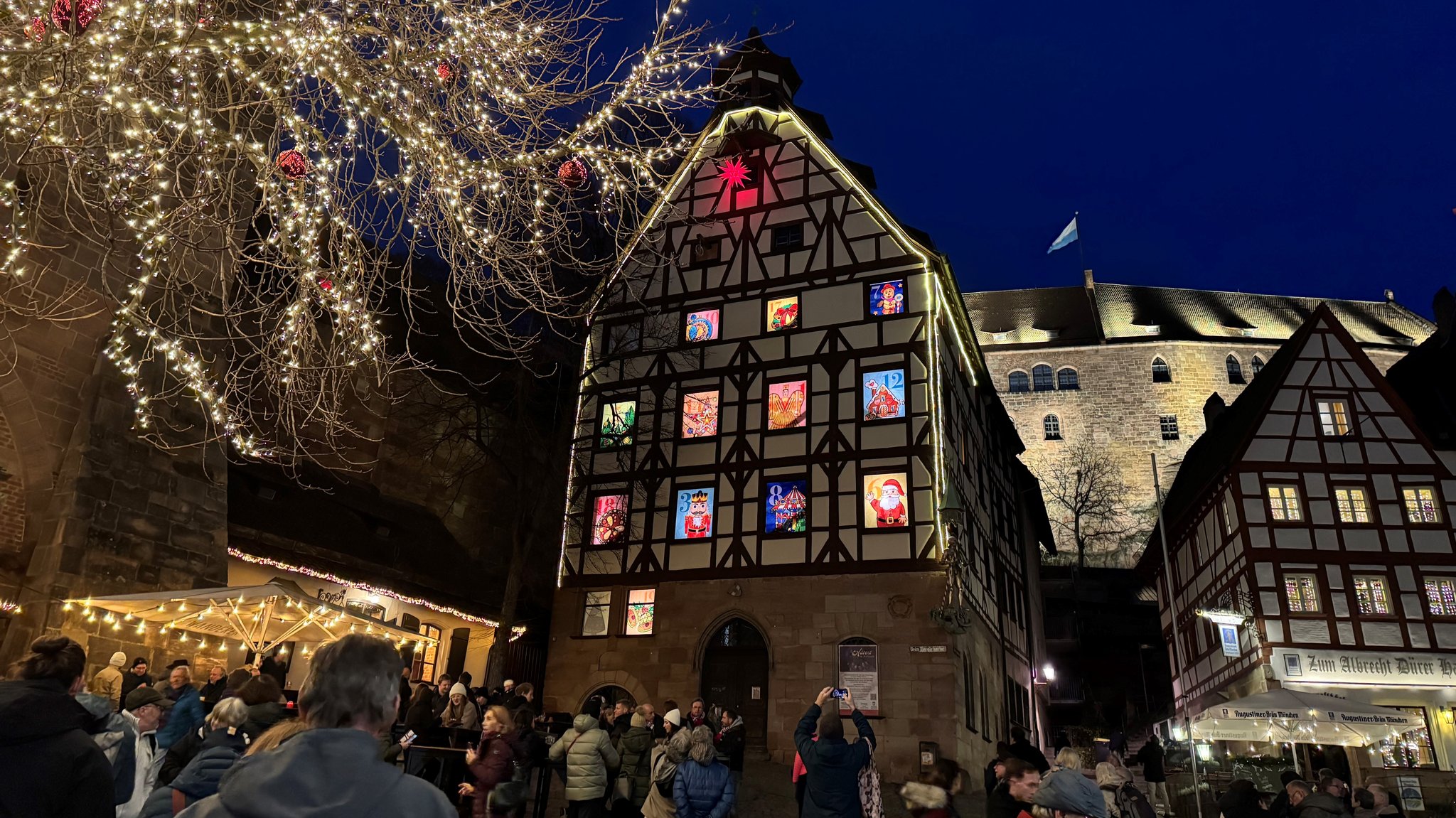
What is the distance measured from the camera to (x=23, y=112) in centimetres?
669

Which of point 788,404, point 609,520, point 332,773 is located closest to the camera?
point 332,773

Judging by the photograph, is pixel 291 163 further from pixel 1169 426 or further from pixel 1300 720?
pixel 1169 426

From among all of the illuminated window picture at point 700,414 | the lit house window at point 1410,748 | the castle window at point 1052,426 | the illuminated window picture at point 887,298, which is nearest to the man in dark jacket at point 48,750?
the illuminated window picture at point 700,414

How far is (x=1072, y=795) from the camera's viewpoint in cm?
436

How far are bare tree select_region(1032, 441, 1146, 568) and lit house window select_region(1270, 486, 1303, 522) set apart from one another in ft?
79.5

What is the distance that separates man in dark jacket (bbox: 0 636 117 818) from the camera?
3.44 metres

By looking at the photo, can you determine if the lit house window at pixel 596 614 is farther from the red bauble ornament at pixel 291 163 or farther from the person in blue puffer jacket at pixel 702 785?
the red bauble ornament at pixel 291 163

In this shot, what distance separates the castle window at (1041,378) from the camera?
55.4 m

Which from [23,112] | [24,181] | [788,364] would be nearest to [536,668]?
[788,364]

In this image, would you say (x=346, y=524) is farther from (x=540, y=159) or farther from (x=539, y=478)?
(x=540, y=159)

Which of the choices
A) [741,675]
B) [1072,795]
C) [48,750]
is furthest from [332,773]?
[741,675]

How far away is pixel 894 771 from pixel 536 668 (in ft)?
30.0

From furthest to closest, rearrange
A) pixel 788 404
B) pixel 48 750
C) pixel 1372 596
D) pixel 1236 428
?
pixel 1236 428 → pixel 1372 596 → pixel 788 404 → pixel 48 750

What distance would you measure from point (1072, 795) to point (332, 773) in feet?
11.2
